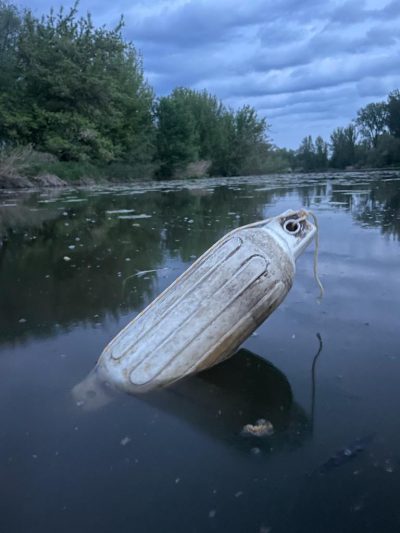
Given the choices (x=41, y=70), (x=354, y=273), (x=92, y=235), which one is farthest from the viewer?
(x=41, y=70)

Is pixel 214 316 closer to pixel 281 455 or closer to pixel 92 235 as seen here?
pixel 281 455

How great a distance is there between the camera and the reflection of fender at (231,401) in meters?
2.24

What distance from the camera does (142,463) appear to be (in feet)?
6.71

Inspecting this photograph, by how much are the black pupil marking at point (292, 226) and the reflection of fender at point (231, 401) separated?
2.96ft

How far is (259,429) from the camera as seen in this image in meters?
2.26

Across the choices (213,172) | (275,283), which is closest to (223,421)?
(275,283)

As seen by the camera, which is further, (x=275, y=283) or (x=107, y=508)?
(x=275, y=283)

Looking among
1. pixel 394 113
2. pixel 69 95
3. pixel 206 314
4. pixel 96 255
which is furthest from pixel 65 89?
pixel 394 113

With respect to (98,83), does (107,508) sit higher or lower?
lower

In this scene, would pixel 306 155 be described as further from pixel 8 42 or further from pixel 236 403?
pixel 236 403

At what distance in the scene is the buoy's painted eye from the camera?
10.3 ft

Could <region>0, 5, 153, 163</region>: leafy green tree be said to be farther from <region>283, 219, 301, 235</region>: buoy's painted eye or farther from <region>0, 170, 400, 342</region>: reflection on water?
<region>283, 219, 301, 235</region>: buoy's painted eye

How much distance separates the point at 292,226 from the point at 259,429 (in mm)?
1427

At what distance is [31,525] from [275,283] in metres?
1.77
